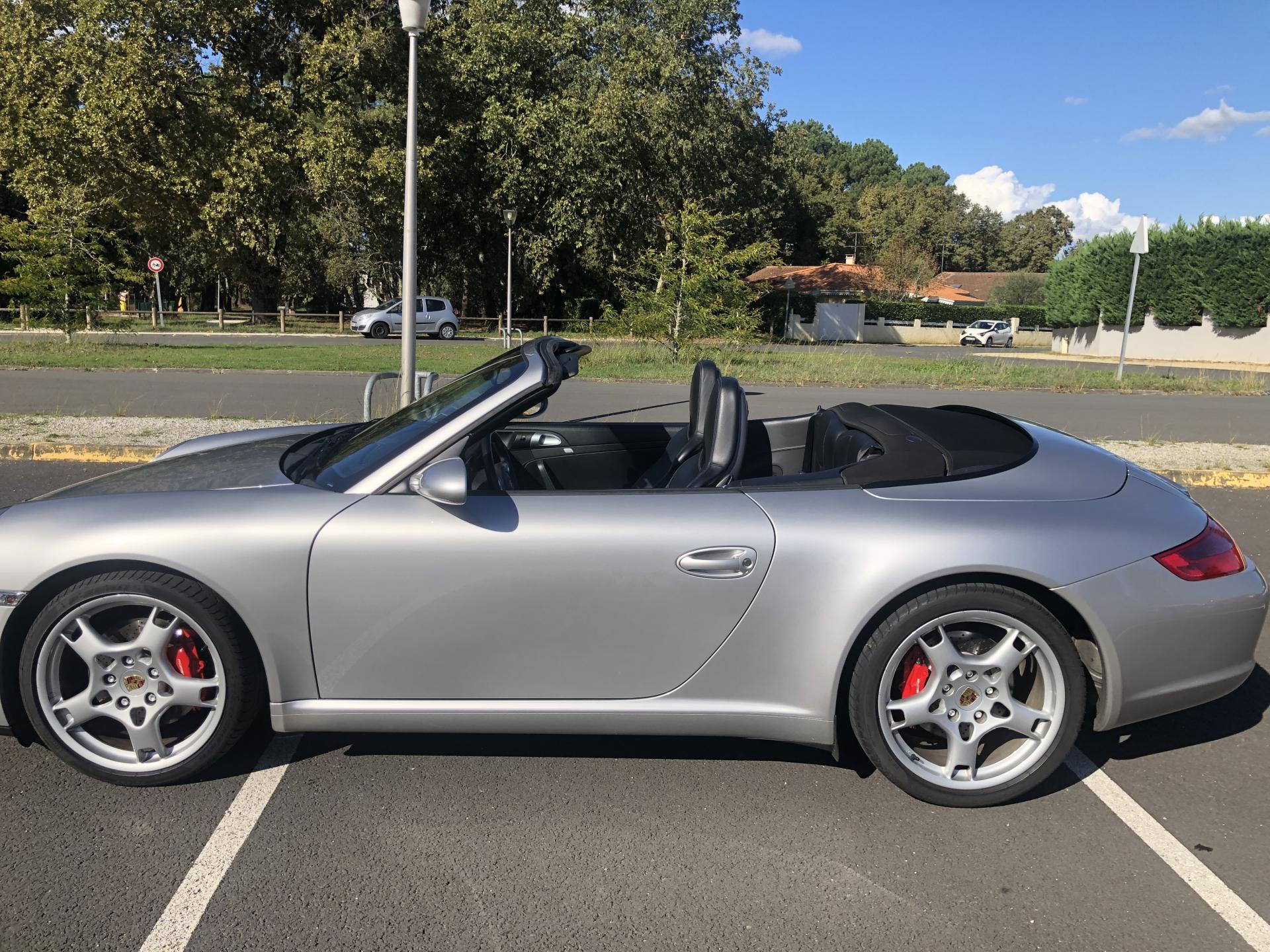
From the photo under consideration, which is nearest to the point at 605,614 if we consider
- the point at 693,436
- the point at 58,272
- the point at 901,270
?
the point at 693,436

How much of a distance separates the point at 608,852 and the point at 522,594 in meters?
0.77

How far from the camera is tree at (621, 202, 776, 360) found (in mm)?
19375

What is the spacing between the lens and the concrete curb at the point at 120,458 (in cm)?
815

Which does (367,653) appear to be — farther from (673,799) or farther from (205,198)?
(205,198)

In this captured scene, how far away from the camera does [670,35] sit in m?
36.3

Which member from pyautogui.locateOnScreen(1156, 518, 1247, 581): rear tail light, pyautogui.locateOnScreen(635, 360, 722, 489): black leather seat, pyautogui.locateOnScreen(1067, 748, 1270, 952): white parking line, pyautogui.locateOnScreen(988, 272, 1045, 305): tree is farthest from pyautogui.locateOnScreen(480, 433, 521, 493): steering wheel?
pyautogui.locateOnScreen(988, 272, 1045, 305): tree

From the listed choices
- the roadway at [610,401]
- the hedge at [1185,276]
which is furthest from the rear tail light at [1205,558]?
the hedge at [1185,276]

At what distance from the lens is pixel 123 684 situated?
2.74m

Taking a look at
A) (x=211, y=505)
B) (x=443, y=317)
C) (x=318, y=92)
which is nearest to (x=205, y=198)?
(x=318, y=92)

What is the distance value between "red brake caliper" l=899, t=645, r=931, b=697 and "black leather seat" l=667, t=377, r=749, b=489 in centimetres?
79

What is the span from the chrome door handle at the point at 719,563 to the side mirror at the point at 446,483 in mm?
656

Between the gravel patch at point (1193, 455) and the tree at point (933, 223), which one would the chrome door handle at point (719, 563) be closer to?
the gravel patch at point (1193, 455)

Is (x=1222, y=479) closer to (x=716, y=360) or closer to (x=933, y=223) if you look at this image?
(x=716, y=360)

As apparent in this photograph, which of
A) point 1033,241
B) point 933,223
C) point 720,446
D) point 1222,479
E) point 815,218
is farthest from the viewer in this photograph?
point 1033,241
